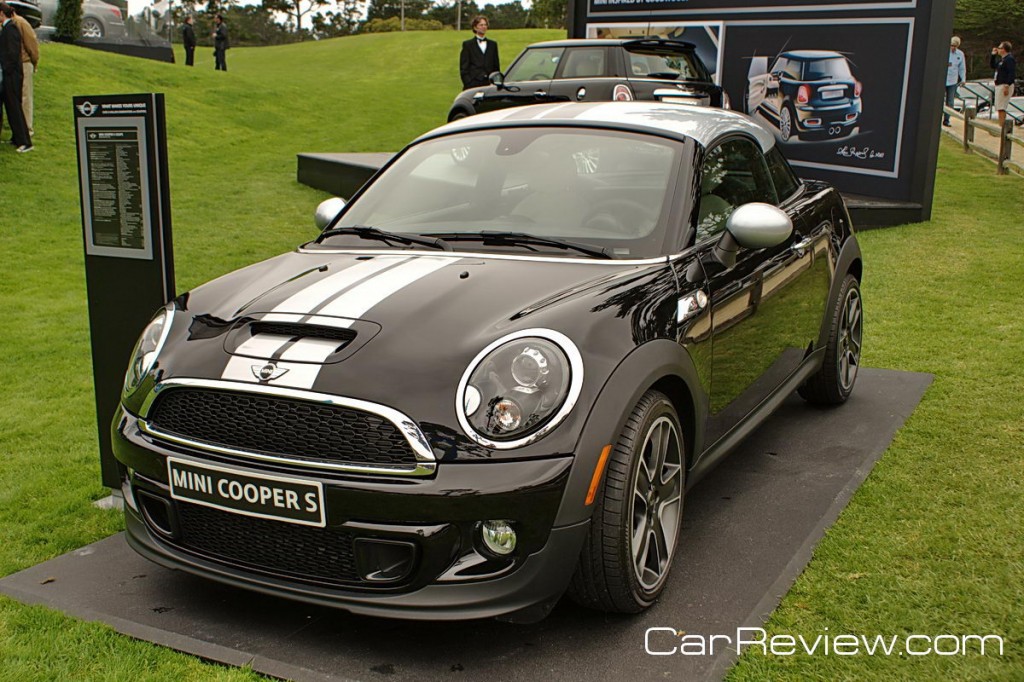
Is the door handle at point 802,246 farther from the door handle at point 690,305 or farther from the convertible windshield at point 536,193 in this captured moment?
the door handle at point 690,305

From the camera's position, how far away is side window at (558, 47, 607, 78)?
41.1 feet

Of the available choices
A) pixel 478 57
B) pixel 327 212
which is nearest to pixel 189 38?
pixel 478 57

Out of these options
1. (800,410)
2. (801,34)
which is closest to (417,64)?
(801,34)

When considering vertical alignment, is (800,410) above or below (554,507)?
below

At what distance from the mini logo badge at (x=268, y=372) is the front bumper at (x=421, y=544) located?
0.25 metres

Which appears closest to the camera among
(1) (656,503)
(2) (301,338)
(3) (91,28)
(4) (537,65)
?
(2) (301,338)

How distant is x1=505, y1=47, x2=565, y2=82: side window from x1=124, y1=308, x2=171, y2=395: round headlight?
32.7 feet

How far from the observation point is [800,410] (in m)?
5.45

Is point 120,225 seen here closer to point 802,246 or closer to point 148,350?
point 148,350

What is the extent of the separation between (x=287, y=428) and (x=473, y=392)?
0.53m

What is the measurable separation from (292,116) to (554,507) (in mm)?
18175

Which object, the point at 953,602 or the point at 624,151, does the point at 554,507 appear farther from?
the point at 624,151

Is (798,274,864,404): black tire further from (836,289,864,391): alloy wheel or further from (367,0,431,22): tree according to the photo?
(367,0,431,22): tree

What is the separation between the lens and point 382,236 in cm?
392
